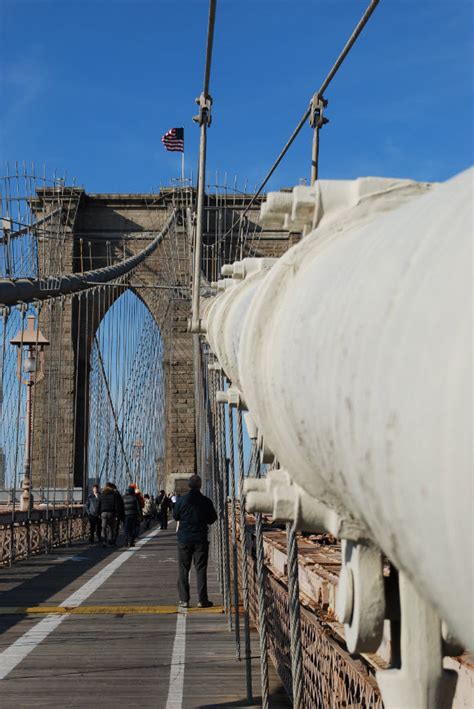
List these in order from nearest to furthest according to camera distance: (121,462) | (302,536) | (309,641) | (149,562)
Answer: (309,641), (302,536), (149,562), (121,462)

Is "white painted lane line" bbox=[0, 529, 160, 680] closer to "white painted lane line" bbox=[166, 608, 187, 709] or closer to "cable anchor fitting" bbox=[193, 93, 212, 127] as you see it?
"white painted lane line" bbox=[166, 608, 187, 709]

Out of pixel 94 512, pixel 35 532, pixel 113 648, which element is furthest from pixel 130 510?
pixel 113 648

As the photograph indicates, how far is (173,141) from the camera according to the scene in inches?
1067

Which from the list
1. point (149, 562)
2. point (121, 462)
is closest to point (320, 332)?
point (149, 562)

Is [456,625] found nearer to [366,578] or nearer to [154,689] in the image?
[366,578]

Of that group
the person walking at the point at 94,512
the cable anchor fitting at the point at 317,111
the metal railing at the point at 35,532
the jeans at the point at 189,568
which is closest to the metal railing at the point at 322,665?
the cable anchor fitting at the point at 317,111

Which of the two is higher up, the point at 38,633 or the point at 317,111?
the point at 317,111

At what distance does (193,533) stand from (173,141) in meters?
20.3

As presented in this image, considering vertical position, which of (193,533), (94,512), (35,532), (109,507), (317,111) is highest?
(317,111)

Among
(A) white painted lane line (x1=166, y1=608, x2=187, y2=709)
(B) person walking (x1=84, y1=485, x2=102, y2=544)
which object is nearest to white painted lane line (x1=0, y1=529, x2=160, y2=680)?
(A) white painted lane line (x1=166, y1=608, x2=187, y2=709)

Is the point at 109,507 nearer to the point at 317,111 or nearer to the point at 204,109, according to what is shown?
the point at 204,109

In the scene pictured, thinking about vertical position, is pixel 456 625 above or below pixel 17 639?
above

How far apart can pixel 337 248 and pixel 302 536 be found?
5677 mm

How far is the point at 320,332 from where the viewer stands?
2.71 feet
